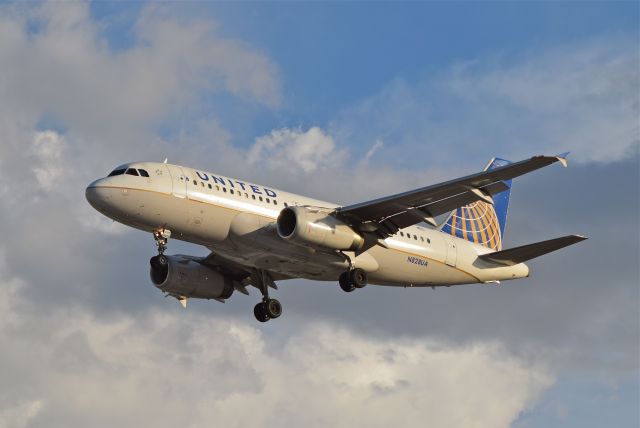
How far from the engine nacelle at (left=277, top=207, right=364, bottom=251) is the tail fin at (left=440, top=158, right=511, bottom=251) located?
9.91m

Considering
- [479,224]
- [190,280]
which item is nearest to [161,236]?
[190,280]

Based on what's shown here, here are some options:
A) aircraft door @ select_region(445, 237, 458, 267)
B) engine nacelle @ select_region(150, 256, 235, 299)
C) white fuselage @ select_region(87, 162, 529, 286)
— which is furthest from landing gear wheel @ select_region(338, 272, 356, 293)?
engine nacelle @ select_region(150, 256, 235, 299)

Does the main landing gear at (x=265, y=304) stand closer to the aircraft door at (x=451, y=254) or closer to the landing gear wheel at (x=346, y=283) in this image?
the landing gear wheel at (x=346, y=283)

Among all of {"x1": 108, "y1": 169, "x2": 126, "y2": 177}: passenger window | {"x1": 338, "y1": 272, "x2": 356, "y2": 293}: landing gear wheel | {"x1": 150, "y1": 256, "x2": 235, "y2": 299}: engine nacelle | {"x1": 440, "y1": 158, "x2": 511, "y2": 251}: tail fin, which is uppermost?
{"x1": 440, "y1": 158, "x2": 511, "y2": 251}: tail fin

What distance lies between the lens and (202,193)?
44.8 meters

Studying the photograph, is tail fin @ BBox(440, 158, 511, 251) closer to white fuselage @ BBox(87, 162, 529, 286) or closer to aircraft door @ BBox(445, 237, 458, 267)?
aircraft door @ BBox(445, 237, 458, 267)

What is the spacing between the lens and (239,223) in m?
45.0

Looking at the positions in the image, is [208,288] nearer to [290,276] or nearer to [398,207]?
[290,276]

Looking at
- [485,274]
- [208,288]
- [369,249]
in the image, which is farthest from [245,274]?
[485,274]

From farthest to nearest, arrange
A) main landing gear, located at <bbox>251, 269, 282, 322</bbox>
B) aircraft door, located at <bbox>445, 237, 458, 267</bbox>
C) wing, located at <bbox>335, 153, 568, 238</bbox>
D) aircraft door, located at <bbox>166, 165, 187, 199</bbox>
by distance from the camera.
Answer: main landing gear, located at <bbox>251, 269, 282, 322</bbox> < aircraft door, located at <bbox>445, 237, 458, 267</bbox> < aircraft door, located at <bbox>166, 165, 187, 199</bbox> < wing, located at <bbox>335, 153, 568, 238</bbox>

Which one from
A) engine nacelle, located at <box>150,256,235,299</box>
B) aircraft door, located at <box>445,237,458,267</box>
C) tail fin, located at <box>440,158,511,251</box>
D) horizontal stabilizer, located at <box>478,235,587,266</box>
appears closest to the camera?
Result: horizontal stabilizer, located at <box>478,235,587,266</box>

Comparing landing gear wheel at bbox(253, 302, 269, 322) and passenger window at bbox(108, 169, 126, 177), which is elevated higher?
passenger window at bbox(108, 169, 126, 177)

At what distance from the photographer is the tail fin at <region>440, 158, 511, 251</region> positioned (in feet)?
184

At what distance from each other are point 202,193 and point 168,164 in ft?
6.69
